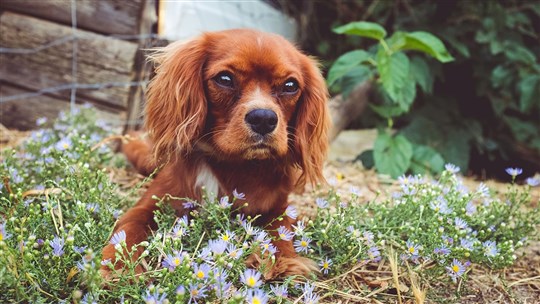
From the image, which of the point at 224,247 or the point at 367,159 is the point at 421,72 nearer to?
the point at 367,159

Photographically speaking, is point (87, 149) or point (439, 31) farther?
point (439, 31)

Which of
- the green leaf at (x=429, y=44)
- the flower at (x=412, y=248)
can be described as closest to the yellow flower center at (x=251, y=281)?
the flower at (x=412, y=248)

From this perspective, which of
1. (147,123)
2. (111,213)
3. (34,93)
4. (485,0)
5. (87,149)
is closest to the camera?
(111,213)

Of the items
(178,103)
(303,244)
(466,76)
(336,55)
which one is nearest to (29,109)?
(178,103)

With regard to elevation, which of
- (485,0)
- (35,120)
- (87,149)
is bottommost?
(35,120)

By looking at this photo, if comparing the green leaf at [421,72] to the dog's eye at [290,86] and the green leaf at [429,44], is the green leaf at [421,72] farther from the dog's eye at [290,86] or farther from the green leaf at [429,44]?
the dog's eye at [290,86]

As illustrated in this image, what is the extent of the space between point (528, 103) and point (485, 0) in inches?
36.7

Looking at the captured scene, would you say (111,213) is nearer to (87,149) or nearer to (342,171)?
(87,149)

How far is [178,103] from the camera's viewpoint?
6.81ft

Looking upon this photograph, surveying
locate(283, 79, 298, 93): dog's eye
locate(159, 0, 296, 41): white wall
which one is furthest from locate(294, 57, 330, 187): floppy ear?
locate(159, 0, 296, 41): white wall

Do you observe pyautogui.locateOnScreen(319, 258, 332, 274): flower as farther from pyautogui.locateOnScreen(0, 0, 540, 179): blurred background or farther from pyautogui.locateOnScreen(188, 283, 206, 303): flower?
pyautogui.locateOnScreen(0, 0, 540, 179): blurred background

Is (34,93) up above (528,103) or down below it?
below

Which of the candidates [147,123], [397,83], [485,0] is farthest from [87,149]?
[485,0]

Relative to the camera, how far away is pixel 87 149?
95.8 inches
